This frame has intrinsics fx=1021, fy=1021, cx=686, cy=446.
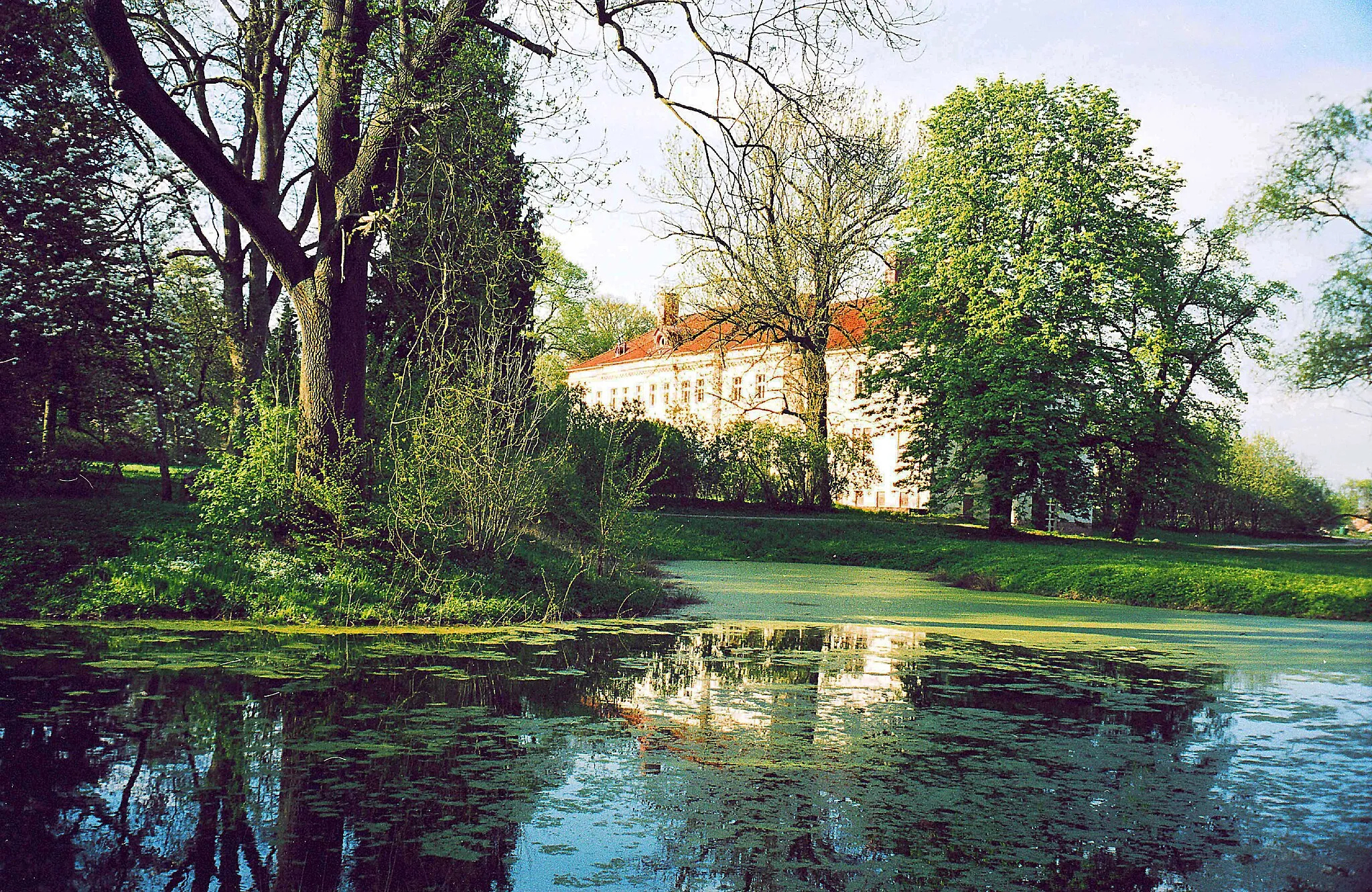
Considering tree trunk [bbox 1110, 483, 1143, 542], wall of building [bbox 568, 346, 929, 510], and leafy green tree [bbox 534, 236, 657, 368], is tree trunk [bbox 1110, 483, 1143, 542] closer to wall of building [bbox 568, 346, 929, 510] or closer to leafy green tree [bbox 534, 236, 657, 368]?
wall of building [bbox 568, 346, 929, 510]

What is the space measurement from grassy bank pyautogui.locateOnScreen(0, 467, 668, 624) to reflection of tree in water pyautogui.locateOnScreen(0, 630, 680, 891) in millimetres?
1913

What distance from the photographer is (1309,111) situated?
14.7 m

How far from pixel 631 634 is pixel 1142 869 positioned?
692cm

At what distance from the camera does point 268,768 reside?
5.00 m

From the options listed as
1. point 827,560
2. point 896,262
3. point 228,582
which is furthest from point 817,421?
point 228,582

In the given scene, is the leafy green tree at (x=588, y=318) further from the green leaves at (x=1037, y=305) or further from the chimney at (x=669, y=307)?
the green leaves at (x=1037, y=305)

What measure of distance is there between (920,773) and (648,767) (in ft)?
4.85

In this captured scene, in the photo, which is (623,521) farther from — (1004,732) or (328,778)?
(328,778)

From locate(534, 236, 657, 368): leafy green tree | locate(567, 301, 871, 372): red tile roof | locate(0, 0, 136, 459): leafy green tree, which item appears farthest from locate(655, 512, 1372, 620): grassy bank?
locate(534, 236, 657, 368): leafy green tree

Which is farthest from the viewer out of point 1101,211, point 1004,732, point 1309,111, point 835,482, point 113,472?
point 835,482

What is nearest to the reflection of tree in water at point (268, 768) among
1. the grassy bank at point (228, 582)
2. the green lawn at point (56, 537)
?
the grassy bank at point (228, 582)

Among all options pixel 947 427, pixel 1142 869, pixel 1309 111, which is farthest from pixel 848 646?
pixel 947 427

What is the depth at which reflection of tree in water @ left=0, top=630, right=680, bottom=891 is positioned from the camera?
12.3 ft

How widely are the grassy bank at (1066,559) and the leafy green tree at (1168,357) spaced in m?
2.53
